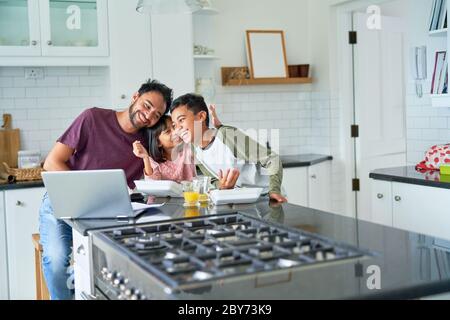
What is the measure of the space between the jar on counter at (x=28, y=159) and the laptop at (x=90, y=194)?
221 cm

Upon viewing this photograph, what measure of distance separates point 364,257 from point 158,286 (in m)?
0.66

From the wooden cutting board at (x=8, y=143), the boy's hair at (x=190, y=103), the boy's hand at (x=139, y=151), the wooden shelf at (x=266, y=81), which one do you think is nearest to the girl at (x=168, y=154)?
the boy's hand at (x=139, y=151)

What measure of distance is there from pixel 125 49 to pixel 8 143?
47.3 inches

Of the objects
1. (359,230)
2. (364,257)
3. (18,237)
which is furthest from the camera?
(18,237)

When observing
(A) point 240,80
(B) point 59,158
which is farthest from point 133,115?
(A) point 240,80

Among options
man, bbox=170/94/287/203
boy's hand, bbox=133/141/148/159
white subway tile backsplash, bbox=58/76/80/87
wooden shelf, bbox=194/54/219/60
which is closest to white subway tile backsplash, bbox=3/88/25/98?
white subway tile backsplash, bbox=58/76/80/87

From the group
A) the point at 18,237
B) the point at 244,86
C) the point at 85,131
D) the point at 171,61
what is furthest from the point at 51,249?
the point at 244,86

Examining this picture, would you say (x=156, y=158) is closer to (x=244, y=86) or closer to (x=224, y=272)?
(x=224, y=272)

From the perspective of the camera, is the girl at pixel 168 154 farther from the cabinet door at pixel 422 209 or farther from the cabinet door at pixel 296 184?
the cabinet door at pixel 296 184

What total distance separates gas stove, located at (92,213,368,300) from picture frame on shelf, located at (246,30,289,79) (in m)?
3.45

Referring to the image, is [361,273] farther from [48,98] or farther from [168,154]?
[48,98]

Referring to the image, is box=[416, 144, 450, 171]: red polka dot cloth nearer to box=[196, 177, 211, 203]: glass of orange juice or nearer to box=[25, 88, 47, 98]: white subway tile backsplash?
box=[196, 177, 211, 203]: glass of orange juice

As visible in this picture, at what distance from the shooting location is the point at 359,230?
2.34 m

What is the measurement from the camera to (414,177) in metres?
4.12
